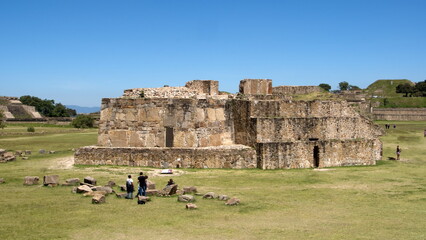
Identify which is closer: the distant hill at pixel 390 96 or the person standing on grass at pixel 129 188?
the person standing on grass at pixel 129 188

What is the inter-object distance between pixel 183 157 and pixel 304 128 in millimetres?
5698

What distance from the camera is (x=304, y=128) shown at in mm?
20188

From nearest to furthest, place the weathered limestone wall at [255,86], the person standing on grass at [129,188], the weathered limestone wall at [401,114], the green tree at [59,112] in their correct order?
the person standing on grass at [129,188] < the weathered limestone wall at [255,86] < the weathered limestone wall at [401,114] < the green tree at [59,112]

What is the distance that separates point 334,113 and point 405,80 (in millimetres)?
88266

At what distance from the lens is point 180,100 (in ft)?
66.3

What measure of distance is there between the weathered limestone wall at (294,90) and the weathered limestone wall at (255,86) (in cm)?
323

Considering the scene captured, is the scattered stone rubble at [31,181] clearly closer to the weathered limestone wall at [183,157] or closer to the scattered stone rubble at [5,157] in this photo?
the weathered limestone wall at [183,157]

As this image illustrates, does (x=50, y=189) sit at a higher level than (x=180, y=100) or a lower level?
lower

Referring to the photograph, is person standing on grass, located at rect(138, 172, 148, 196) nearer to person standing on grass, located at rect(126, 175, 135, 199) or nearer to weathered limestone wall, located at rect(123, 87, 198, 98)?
person standing on grass, located at rect(126, 175, 135, 199)

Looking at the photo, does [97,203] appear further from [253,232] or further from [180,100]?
[180,100]

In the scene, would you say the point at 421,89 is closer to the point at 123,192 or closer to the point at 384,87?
the point at 384,87

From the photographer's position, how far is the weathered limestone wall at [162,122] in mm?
20250

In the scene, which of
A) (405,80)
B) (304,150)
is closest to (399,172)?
(304,150)

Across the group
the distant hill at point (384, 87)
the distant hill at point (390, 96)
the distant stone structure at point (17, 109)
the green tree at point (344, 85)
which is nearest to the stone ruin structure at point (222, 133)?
the distant hill at point (390, 96)
